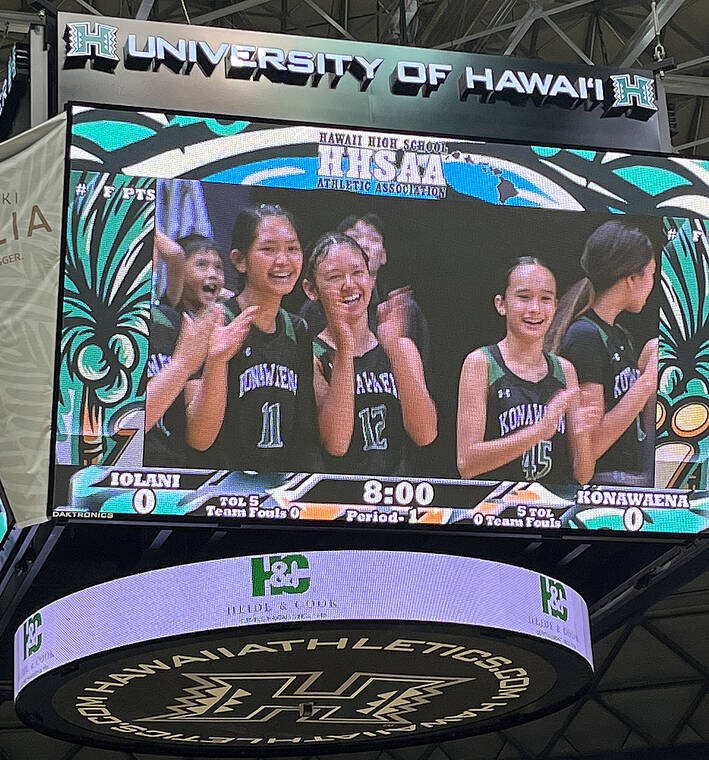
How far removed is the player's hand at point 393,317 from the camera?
44.7ft

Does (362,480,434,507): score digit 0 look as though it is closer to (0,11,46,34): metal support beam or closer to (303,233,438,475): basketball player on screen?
(303,233,438,475): basketball player on screen

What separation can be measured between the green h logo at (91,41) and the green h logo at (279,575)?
208 inches

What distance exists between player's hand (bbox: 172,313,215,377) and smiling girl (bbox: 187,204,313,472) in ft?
0.21

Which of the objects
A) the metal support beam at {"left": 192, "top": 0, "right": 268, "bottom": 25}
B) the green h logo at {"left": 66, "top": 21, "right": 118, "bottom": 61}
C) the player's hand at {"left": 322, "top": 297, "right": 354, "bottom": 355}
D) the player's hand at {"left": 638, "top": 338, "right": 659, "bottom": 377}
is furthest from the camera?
the metal support beam at {"left": 192, "top": 0, "right": 268, "bottom": 25}

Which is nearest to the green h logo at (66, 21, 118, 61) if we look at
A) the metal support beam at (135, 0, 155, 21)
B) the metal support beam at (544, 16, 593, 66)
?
the metal support beam at (135, 0, 155, 21)

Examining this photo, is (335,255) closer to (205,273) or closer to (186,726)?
(205,273)

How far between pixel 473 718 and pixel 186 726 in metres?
2.83

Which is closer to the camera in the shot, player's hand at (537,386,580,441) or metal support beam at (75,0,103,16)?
player's hand at (537,386,580,441)

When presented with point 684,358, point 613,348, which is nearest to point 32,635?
point 613,348

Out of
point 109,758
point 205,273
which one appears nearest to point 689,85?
point 205,273

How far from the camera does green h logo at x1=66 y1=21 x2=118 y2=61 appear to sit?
14461 mm

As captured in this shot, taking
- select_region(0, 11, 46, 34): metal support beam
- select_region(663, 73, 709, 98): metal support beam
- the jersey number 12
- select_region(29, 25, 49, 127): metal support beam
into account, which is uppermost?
select_region(0, 11, 46, 34): metal support beam

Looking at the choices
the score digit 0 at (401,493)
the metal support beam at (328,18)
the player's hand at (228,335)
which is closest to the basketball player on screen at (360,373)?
the score digit 0 at (401,493)

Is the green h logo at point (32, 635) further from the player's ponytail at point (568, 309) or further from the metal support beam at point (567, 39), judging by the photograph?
the metal support beam at point (567, 39)
